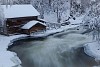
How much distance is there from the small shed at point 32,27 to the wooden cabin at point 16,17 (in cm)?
113

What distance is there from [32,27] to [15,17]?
379 centimetres

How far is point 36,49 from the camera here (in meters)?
32.7

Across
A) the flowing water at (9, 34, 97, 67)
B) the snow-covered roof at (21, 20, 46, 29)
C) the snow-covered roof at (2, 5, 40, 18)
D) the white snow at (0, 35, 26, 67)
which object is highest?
the snow-covered roof at (2, 5, 40, 18)

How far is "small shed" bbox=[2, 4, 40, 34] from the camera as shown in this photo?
42241mm

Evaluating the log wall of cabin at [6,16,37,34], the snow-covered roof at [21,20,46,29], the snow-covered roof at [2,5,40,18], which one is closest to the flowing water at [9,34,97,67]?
the snow-covered roof at [21,20,46,29]

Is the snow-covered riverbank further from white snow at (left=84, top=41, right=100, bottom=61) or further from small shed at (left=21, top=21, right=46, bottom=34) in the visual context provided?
white snow at (left=84, top=41, right=100, bottom=61)

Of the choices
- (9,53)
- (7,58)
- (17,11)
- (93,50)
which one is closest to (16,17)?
(17,11)

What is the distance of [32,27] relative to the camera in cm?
4278

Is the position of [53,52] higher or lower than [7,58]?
lower

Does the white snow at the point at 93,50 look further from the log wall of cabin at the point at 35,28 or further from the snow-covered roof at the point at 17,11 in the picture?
the snow-covered roof at the point at 17,11

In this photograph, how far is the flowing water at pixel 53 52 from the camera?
86.1ft

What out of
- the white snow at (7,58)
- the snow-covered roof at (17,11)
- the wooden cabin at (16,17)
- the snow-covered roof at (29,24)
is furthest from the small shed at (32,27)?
the white snow at (7,58)

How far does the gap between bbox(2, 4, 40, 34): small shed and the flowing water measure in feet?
18.8

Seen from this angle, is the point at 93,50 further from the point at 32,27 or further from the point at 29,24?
the point at 29,24
